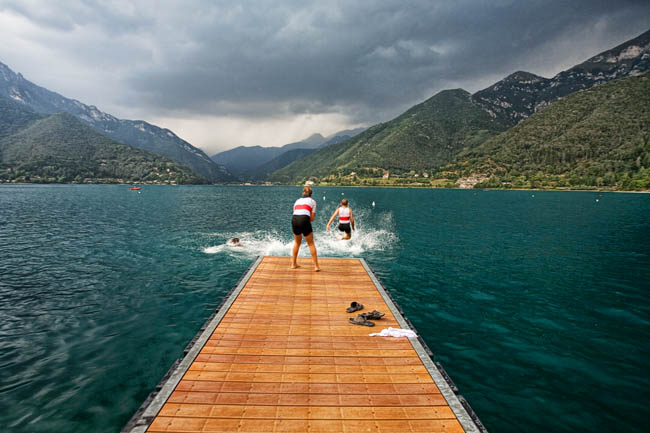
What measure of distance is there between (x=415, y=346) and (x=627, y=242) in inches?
1314

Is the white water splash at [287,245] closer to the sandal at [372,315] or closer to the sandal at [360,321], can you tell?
the sandal at [372,315]

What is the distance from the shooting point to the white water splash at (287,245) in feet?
67.1

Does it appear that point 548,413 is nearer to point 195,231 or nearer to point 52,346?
point 52,346

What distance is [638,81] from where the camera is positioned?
171250 mm

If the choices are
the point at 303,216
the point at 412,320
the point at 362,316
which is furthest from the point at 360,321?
the point at 303,216

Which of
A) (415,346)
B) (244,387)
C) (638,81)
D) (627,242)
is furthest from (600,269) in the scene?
(638,81)

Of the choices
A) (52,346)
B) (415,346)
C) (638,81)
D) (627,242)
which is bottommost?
(627,242)

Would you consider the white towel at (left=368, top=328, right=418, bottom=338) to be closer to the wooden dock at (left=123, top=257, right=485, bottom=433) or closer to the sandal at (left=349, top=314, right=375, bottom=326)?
the wooden dock at (left=123, top=257, right=485, bottom=433)

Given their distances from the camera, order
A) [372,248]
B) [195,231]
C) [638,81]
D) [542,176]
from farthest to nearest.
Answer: [638,81]
[542,176]
[195,231]
[372,248]

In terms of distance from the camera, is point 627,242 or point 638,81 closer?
point 627,242

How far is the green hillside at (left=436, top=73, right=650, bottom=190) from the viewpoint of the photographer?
5354 inches

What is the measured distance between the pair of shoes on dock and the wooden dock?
0.58 ft

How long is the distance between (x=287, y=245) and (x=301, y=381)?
1824 centimetres

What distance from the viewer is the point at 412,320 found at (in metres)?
10.7
